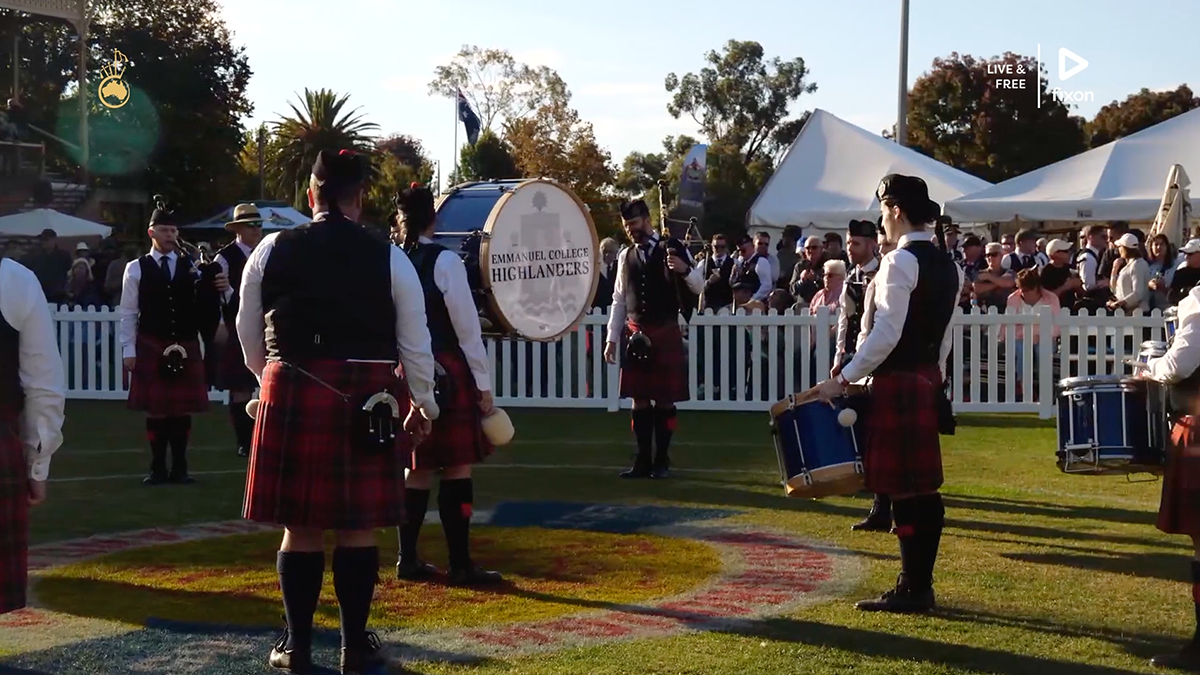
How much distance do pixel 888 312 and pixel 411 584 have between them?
6.77 feet

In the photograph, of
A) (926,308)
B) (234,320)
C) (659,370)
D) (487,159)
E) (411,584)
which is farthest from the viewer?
(487,159)

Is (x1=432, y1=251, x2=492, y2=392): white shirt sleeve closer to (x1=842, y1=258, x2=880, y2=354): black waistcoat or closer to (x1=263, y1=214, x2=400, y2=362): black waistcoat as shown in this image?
(x1=263, y1=214, x2=400, y2=362): black waistcoat

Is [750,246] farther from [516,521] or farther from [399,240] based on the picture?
[399,240]

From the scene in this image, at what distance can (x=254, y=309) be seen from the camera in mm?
4195

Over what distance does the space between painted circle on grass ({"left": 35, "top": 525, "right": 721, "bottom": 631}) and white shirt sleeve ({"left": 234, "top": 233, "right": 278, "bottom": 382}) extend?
41.7 inches

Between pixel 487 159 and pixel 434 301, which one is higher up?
pixel 487 159

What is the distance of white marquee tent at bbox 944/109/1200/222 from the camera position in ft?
51.3

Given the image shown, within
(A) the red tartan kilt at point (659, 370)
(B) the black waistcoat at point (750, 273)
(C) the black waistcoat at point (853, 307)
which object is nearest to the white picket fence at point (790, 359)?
(B) the black waistcoat at point (750, 273)

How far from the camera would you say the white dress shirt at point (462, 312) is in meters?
5.16

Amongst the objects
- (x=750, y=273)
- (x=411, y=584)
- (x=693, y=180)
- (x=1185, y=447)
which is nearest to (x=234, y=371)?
(x=411, y=584)

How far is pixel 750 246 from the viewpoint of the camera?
14.3 metres

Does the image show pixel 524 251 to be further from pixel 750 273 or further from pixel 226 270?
pixel 750 273

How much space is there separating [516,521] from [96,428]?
5.85 m

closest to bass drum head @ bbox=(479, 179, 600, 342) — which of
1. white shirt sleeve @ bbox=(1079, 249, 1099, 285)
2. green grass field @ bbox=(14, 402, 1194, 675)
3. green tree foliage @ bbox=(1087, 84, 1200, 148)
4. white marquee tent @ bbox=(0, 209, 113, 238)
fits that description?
green grass field @ bbox=(14, 402, 1194, 675)
